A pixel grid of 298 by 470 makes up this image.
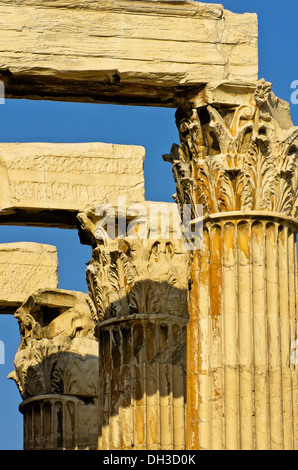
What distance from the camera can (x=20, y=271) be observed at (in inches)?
1366

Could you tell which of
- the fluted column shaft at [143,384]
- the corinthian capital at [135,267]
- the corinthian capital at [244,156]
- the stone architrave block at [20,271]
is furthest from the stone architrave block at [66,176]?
the corinthian capital at [244,156]

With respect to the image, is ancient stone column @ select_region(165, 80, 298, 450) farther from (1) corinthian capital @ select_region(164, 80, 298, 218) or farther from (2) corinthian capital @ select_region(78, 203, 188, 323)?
(2) corinthian capital @ select_region(78, 203, 188, 323)

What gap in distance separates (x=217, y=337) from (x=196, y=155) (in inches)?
108

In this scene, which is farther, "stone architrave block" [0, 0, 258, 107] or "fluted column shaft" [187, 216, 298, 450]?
"stone architrave block" [0, 0, 258, 107]

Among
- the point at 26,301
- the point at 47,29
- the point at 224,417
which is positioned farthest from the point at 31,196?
the point at 224,417

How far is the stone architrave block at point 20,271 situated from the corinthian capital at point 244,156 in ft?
46.8

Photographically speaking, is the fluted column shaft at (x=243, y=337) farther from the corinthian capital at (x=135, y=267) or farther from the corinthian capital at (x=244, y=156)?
the corinthian capital at (x=135, y=267)

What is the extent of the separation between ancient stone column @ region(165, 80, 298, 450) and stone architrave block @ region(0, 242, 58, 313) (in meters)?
13.9

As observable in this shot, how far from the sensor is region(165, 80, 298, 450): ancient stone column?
1933 cm

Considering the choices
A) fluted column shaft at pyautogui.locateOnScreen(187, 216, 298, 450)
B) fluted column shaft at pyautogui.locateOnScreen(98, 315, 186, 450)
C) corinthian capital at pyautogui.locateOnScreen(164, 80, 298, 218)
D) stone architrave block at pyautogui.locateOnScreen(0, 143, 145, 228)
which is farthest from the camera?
stone architrave block at pyautogui.locateOnScreen(0, 143, 145, 228)

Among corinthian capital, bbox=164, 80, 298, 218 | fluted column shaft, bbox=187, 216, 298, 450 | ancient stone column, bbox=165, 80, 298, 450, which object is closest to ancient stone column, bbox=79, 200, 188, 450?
ancient stone column, bbox=165, 80, 298, 450

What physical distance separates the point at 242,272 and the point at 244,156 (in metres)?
1.72

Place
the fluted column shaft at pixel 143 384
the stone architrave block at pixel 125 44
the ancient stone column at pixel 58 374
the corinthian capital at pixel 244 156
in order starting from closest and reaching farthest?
the corinthian capital at pixel 244 156
the stone architrave block at pixel 125 44
the fluted column shaft at pixel 143 384
the ancient stone column at pixel 58 374

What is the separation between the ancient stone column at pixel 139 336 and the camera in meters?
26.5
